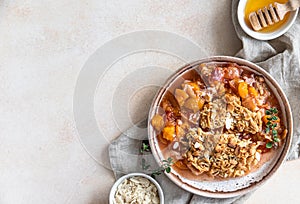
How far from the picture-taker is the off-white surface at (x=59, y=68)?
1644mm

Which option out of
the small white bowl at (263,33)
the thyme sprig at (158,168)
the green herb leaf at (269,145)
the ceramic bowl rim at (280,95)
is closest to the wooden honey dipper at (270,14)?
the small white bowl at (263,33)

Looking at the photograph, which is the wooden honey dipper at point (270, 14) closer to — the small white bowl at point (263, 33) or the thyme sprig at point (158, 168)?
the small white bowl at point (263, 33)

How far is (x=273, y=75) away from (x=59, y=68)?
73 cm

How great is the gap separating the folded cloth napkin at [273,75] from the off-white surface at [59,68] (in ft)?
0.21

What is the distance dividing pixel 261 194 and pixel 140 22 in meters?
0.73

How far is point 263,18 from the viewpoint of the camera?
1.56 meters

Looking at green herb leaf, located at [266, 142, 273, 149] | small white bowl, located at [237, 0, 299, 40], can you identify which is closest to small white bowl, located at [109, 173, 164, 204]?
green herb leaf, located at [266, 142, 273, 149]

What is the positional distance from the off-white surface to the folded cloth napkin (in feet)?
0.21

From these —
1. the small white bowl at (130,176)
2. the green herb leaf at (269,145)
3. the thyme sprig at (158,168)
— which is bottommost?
the small white bowl at (130,176)

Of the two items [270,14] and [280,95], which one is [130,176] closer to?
[280,95]

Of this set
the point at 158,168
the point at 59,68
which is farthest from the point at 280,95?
the point at 59,68

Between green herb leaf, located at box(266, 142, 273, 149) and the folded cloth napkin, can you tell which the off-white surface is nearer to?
the folded cloth napkin

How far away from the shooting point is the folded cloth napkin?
156cm

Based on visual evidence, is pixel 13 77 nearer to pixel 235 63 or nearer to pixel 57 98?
pixel 57 98
